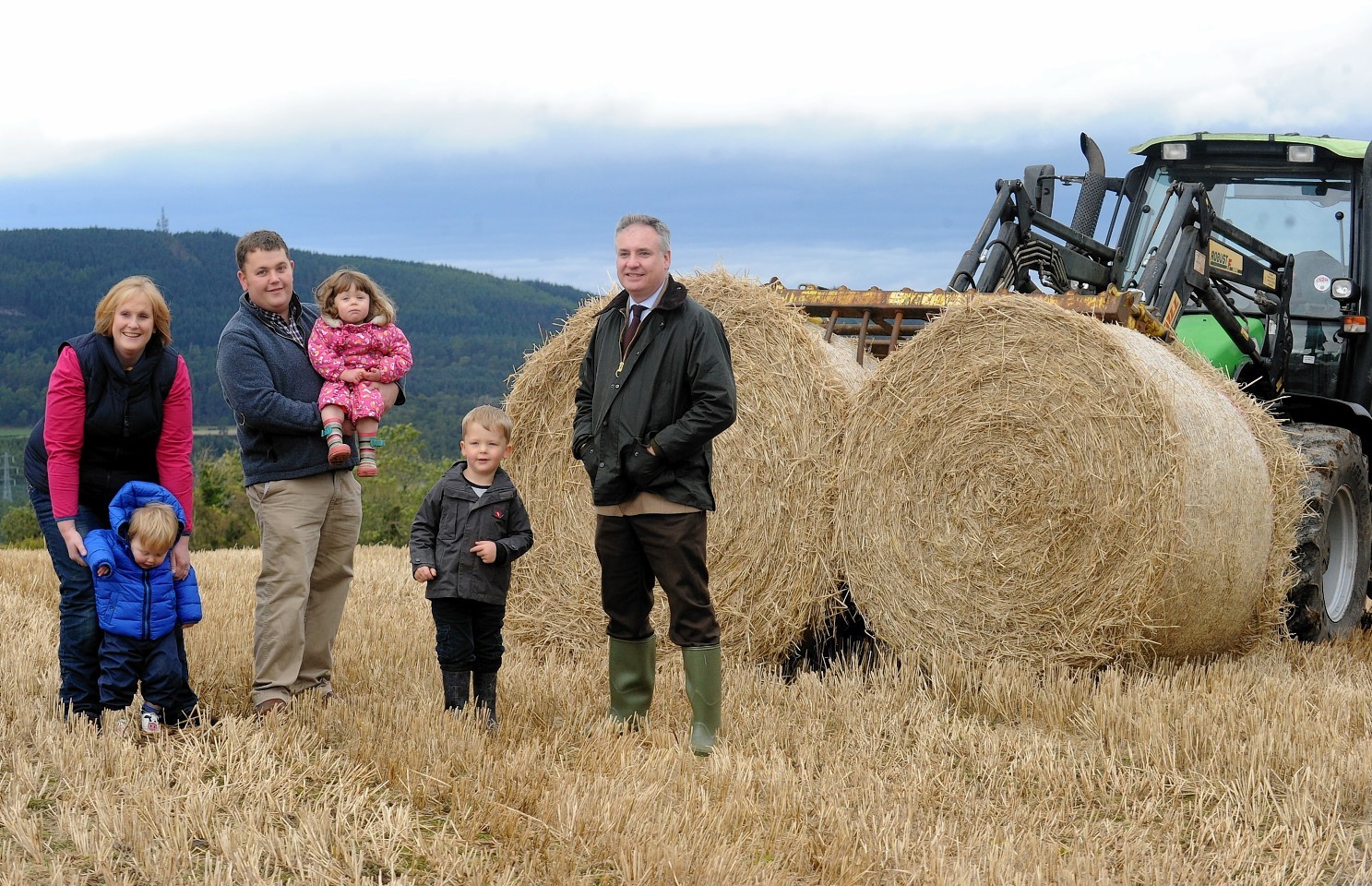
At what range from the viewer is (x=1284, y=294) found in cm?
876

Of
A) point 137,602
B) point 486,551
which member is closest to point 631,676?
point 486,551

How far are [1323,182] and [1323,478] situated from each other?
262cm

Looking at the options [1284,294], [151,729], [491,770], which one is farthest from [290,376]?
[1284,294]

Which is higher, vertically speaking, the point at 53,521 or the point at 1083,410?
the point at 1083,410

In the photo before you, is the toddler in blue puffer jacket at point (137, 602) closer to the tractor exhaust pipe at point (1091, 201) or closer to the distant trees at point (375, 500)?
the tractor exhaust pipe at point (1091, 201)

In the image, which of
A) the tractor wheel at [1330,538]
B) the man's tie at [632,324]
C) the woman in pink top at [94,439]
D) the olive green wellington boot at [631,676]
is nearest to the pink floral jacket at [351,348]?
the woman in pink top at [94,439]

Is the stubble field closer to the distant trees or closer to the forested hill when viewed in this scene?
the distant trees

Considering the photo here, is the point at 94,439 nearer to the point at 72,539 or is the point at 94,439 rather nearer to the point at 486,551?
the point at 72,539

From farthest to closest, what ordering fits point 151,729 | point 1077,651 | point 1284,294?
point 1284,294
point 1077,651
point 151,729

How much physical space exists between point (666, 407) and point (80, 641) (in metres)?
2.42

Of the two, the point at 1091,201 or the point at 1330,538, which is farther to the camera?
the point at 1091,201

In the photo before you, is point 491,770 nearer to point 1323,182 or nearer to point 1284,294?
point 1284,294

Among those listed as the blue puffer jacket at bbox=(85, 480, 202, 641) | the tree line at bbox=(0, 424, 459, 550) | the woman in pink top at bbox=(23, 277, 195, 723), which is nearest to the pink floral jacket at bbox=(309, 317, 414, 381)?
the woman in pink top at bbox=(23, 277, 195, 723)

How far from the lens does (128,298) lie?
5.12m
